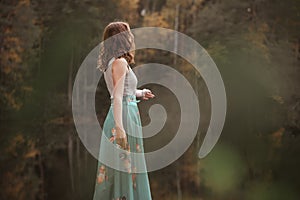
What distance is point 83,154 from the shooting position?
15.3 feet

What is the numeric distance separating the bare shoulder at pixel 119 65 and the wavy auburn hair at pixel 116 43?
0.10 ft

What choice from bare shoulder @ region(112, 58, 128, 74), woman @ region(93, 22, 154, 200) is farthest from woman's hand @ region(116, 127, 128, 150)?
bare shoulder @ region(112, 58, 128, 74)

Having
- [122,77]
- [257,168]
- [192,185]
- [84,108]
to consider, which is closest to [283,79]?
[257,168]

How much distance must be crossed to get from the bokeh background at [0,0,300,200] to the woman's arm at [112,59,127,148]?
2540 millimetres

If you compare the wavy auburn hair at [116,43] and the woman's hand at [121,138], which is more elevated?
the wavy auburn hair at [116,43]

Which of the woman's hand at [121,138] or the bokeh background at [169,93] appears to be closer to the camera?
the woman's hand at [121,138]

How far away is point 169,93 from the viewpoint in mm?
4680

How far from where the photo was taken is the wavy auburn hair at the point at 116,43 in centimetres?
201

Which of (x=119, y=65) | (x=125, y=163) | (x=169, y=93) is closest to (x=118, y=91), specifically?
(x=119, y=65)

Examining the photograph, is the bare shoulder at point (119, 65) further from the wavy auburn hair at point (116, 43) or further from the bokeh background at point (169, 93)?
the bokeh background at point (169, 93)

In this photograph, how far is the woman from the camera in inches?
80.0

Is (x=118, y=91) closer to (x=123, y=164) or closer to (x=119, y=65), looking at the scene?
(x=119, y=65)

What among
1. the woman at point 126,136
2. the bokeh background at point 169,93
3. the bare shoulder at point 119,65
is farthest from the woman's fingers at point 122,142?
the bokeh background at point 169,93

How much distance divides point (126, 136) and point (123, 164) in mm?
116
